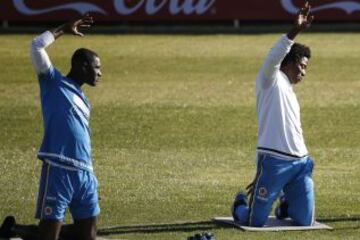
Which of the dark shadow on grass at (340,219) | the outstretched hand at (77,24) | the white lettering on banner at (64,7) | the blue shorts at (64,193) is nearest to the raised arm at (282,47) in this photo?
the dark shadow on grass at (340,219)

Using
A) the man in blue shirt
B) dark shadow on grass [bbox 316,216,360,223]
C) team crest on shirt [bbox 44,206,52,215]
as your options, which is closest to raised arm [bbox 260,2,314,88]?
dark shadow on grass [bbox 316,216,360,223]

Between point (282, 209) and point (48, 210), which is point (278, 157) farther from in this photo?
point (48, 210)

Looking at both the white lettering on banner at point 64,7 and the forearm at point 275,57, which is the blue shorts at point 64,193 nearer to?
the forearm at point 275,57

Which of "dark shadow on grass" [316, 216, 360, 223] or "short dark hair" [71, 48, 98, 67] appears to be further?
"dark shadow on grass" [316, 216, 360, 223]

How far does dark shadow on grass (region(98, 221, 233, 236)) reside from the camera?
45.6 ft

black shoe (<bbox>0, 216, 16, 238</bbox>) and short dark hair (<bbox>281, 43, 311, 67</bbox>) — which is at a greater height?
short dark hair (<bbox>281, 43, 311, 67</bbox>)

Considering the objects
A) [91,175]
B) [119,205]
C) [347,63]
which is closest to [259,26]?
[347,63]

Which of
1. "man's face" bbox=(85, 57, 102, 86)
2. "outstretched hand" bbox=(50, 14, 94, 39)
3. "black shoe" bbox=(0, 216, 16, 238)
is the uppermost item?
"outstretched hand" bbox=(50, 14, 94, 39)

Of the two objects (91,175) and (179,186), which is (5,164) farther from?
(91,175)

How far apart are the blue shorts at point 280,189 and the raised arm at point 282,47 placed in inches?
33.5

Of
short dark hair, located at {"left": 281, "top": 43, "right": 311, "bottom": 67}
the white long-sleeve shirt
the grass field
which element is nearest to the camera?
the white long-sleeve shirt

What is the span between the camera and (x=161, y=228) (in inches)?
555

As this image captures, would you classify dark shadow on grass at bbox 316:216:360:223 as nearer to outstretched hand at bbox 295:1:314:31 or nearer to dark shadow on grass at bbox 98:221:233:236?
dark shadow on grass at bbox 98:221:233:236

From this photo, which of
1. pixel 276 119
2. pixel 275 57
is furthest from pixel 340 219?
pixel 275 57
